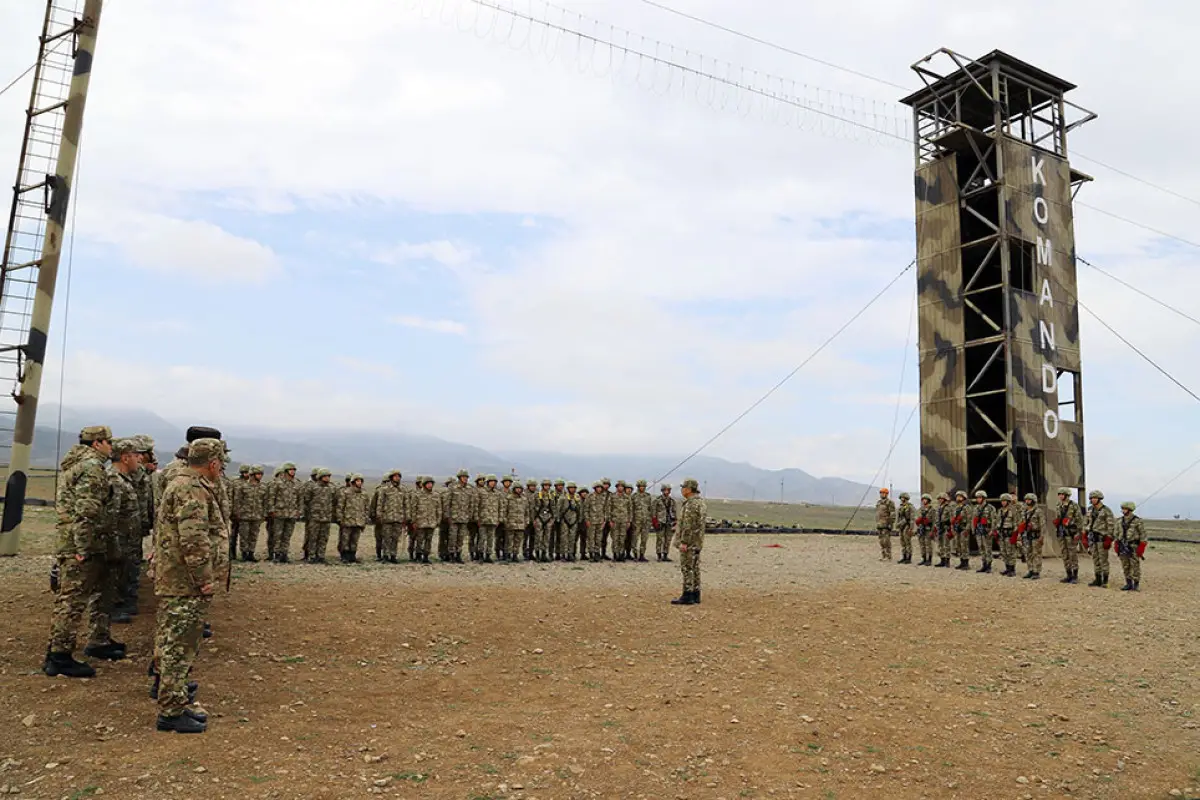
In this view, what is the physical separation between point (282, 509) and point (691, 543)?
7884 mm

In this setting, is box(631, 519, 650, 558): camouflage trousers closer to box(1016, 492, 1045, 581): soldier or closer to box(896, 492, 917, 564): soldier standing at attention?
box(896, 492, 917, 564): soldier standing at attention

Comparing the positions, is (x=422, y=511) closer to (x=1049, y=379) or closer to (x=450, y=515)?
(x=450, y=515)

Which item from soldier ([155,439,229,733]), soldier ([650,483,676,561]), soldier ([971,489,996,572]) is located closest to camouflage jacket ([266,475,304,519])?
soldier ([650,483,676,561])

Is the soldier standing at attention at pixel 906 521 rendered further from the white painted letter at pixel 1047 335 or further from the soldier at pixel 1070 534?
the white painted letter at pixel 1047 335

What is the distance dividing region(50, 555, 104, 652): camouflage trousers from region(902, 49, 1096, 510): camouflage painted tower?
20446mm

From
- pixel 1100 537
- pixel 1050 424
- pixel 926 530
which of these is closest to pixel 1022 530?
pixel 1100 537

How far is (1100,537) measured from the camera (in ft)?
49.3

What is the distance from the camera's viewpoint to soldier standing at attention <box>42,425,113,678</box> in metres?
6.51

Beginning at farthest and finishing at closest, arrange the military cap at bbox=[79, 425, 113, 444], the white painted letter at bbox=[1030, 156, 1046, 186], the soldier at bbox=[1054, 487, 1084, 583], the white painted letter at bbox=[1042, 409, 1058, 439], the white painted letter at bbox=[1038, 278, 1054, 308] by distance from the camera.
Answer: the white painted letter at bbox=[1030, 156, 1046, 186], the white painted letter at bbox=[1038, 278, 1054, 308], the white painted letter at bbox=[1042, 409, 1058, 439], the soldier at bbox=[1054, 487, 1084, 583], the military cap at bbox=[79, 425, 113, 444]

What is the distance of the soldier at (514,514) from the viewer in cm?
1655

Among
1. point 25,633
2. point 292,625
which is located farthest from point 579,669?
point 25,633

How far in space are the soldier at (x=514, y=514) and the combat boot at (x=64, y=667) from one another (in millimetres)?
10226

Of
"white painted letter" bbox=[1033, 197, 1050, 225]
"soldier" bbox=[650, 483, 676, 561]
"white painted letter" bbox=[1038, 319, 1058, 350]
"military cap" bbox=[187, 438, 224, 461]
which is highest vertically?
"white painted letter" bbox=[1033, 197, 1050, 225]

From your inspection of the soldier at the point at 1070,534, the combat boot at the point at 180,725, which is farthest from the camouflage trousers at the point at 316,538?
the soldier at the point at 1070,534
